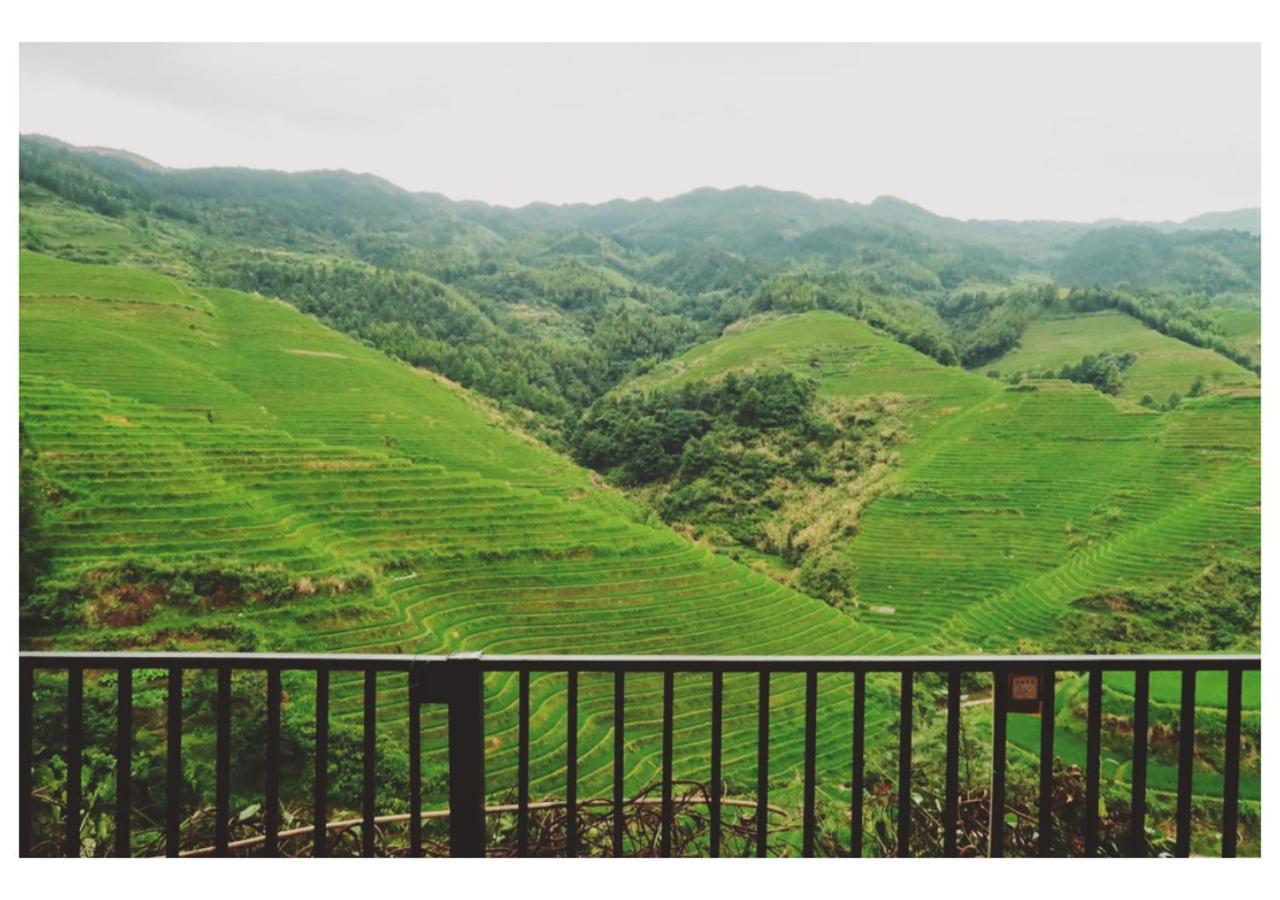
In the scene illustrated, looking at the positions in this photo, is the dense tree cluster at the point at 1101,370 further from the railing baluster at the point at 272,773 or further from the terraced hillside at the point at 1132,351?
the railing baluster at the point at 272,773

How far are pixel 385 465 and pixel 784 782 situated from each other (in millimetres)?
14124

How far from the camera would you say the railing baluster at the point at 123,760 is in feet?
5.16

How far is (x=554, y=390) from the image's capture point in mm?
38188

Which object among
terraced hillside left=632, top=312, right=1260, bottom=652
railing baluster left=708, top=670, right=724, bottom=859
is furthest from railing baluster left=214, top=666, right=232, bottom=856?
terraced hillside left=632, top=312, right=1260, bottom=652

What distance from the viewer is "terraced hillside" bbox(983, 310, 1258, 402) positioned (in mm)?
32031

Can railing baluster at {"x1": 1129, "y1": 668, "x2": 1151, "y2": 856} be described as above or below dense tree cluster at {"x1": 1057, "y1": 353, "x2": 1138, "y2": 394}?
below

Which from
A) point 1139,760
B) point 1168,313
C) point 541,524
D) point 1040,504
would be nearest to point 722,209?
point 1168,313

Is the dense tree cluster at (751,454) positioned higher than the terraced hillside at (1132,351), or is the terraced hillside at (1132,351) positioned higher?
the terraced hillside at (1132,351)

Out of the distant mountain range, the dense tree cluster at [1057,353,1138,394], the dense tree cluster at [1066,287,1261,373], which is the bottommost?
the dense tree cluster at [1057,353,1138,394]

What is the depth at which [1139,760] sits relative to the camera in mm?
1663

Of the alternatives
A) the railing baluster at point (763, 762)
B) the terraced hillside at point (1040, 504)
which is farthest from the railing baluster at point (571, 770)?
the terraced hillside at point (1040, 504)

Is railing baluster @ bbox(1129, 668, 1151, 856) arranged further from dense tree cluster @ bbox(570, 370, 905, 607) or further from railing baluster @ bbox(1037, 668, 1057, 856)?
dense tree cluster @ bbox(570, 370, 905, 607)

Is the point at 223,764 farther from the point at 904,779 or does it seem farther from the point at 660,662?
the point at 904,779

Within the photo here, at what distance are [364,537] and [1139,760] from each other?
20938 millimetres
